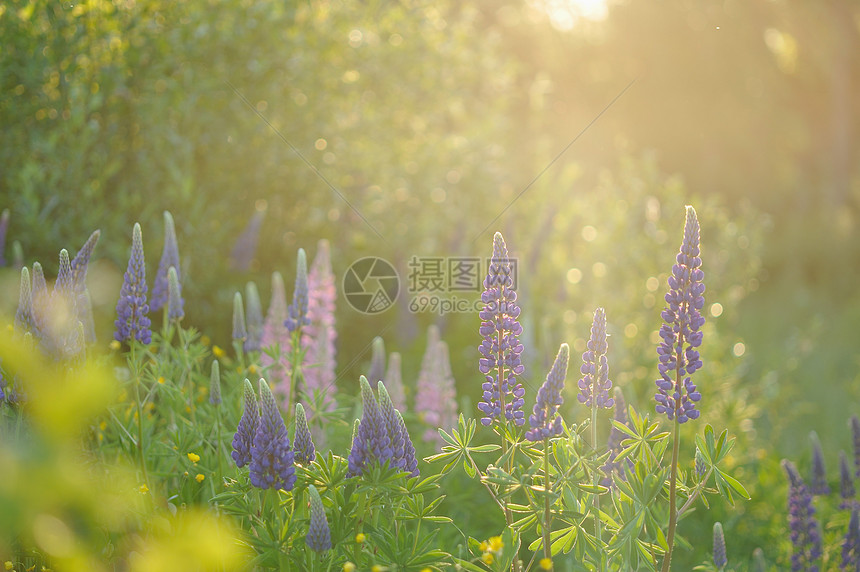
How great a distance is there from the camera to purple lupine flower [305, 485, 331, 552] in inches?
83.2

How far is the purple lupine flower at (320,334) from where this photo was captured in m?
4.03

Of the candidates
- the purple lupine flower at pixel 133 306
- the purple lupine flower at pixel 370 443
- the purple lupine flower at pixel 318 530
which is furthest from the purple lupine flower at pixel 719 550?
the purple lupine flower at pixel 133 306

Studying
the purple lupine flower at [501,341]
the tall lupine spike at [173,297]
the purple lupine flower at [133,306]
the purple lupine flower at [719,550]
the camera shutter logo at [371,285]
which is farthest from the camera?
the camera shutter logo at [371,285]

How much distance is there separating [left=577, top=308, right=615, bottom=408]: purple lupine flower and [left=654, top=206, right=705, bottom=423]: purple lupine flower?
173mm

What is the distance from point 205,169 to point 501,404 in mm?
4777

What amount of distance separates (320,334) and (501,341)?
200cm

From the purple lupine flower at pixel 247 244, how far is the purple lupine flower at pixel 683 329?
401 centimetres

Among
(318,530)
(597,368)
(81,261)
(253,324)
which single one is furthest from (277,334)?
(597,368)

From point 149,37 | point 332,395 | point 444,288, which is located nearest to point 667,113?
point 444,288

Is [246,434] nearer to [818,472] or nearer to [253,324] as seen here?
[253,324]

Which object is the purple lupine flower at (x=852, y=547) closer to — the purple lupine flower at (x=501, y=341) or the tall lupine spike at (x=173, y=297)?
the purple lupine flower at (x=501, y=341)

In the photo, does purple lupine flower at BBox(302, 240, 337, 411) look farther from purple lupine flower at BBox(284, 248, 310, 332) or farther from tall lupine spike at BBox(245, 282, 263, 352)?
purple lupine flower at BBox(284, 248, 310, 332)

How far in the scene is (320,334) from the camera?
409 cm

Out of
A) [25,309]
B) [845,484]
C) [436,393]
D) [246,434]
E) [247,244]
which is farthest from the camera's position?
[247,244]
